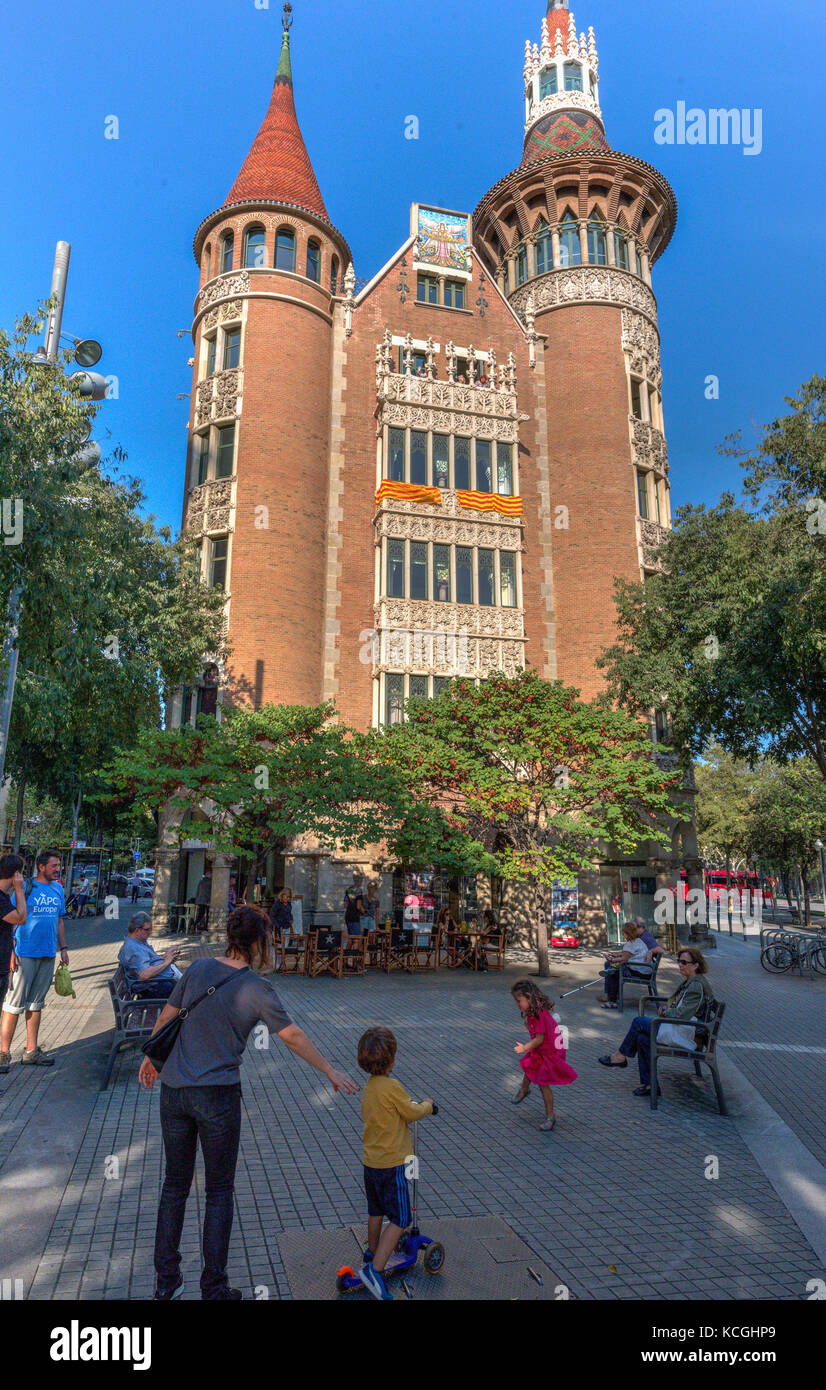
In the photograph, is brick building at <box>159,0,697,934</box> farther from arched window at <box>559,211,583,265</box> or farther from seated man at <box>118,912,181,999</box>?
seated man at <box>118,912,181,999</box>

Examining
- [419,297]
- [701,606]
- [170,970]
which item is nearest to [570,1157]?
[170,970]

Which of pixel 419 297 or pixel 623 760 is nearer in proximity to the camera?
pixel 623 760

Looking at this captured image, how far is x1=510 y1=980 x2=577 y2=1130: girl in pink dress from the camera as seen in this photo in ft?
23.8

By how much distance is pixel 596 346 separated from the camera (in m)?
30.6

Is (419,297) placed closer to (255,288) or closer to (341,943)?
(255,288)

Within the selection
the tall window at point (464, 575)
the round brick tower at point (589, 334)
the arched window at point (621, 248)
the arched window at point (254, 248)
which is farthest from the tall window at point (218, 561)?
the arched window at point (621, 248)

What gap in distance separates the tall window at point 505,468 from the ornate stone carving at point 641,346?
5975 millimetres

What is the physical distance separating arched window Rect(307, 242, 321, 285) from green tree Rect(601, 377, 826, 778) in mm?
15807

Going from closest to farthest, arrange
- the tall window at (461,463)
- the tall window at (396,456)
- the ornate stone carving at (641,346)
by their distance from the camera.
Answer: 1. the tall window at (396,456)
2. the tall window at (461,463)
3. the ornate stone carving at (641,346)

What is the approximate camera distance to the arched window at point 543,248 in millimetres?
32469

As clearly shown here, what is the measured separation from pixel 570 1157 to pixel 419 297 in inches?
1214

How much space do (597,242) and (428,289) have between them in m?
7.00

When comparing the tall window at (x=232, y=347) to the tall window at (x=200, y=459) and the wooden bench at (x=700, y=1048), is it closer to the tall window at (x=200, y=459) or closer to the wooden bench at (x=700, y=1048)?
the tall window at (x=200, y=459)

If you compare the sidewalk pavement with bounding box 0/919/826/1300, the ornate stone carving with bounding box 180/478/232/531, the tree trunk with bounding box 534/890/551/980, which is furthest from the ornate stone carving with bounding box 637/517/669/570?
the sidewalk pavement with bounding box 0/919/826/1300
